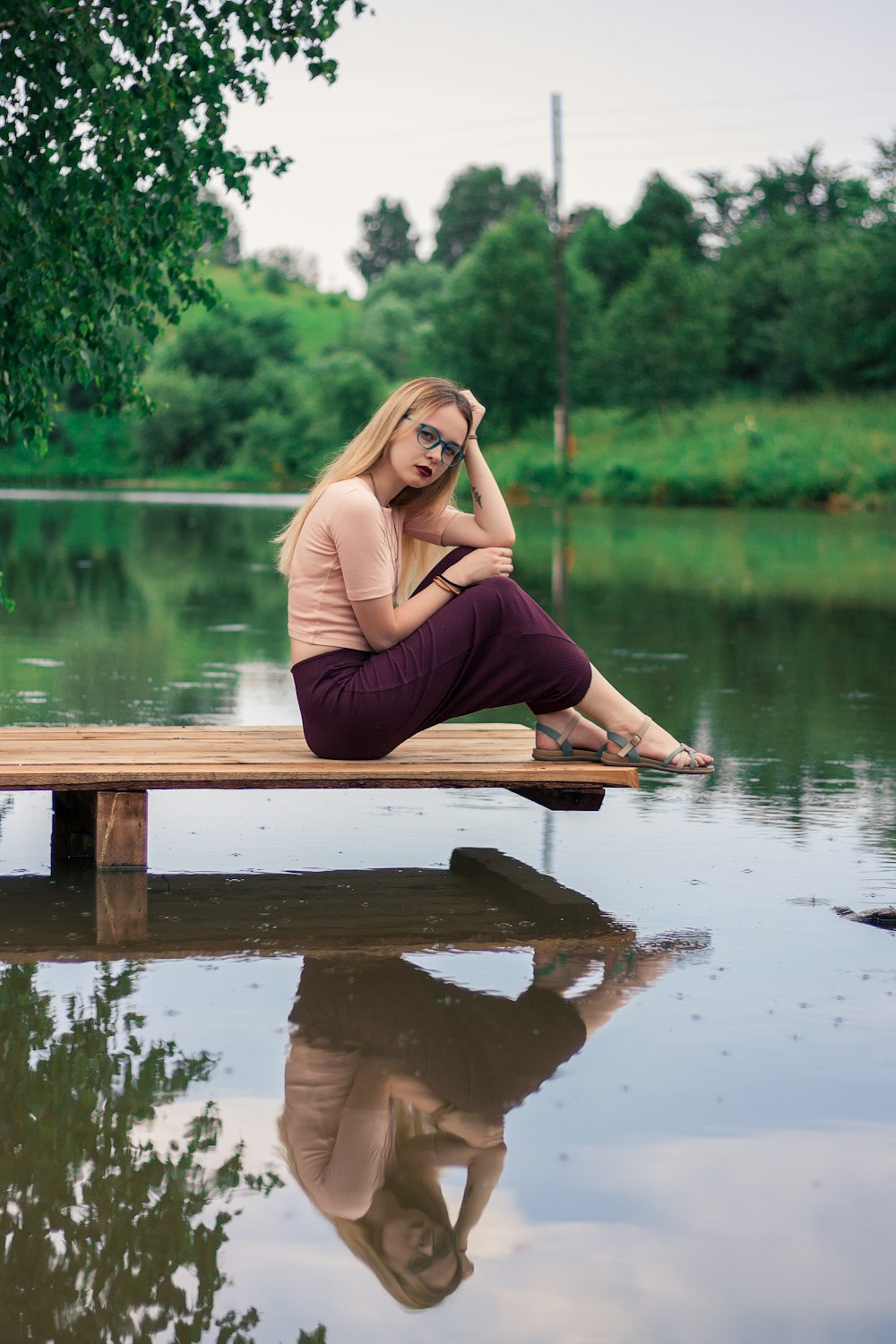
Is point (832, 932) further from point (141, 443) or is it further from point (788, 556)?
point (141, 443)

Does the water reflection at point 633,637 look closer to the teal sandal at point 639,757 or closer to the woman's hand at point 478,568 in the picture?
the teal sandal at point 639,757

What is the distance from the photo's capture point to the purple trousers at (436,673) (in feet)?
18.0

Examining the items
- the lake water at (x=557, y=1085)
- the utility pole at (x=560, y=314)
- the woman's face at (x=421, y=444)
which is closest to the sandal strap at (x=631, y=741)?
the lake water at (x=557, y=1085)

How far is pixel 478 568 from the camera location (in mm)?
5594

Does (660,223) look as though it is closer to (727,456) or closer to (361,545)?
(727,456)

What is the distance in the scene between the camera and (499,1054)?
151 inches

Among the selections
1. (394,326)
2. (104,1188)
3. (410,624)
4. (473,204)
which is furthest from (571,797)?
(473,204)

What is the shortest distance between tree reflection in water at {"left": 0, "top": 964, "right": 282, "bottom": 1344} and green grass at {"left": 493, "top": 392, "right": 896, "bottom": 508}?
36.3 meters

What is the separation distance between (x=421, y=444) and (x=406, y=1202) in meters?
2.98

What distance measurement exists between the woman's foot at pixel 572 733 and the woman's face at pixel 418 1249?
9.50 ft

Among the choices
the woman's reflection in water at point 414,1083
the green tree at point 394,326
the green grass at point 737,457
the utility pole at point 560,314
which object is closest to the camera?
the woman's reflection in water at point 414,1083

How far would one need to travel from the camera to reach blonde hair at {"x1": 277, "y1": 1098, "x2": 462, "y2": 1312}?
2.74 metres

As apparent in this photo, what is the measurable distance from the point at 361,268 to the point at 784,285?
99.2 metres

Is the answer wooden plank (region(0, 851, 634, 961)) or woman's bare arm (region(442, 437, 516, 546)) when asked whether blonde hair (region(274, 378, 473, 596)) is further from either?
wooden plank (region(0, 851, 634, 961))
